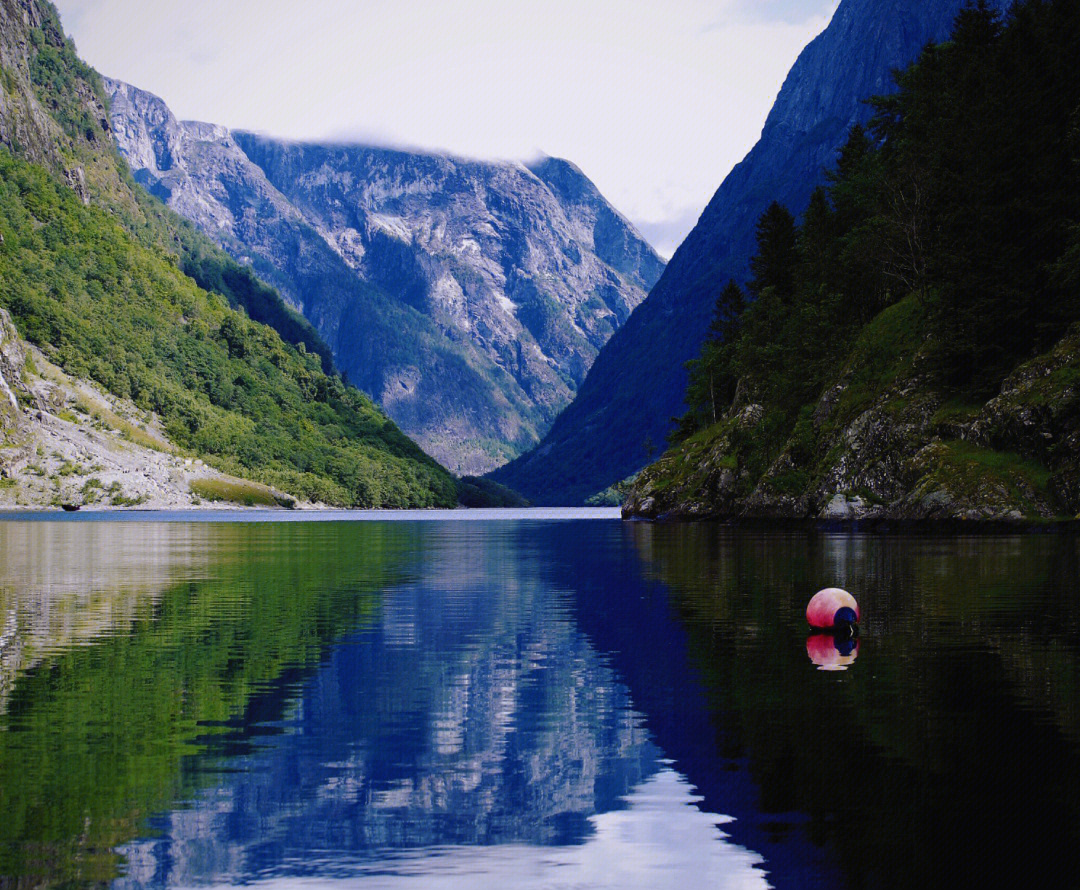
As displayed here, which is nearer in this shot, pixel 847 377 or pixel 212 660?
pixel 212 660

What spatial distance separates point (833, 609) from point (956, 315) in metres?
67.3

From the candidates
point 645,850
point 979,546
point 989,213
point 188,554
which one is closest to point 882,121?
point 989,213

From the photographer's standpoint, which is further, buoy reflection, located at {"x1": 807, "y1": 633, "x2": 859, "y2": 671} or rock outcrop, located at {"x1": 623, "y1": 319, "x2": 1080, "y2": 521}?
rock outcrop, located at {"x1": 623, "y1": 319, "x2": 1080, "y2": 521}

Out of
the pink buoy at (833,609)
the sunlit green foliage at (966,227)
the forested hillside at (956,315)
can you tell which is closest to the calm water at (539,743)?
the pink buoy at (833,609)

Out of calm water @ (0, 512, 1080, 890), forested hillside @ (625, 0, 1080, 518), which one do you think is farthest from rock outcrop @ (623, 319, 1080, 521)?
calm water @ (0, 512, 1080, 890)

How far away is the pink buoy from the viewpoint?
30.3m

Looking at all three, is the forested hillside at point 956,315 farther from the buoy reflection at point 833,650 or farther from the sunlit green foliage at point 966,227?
the buoy reflection at point 833,650

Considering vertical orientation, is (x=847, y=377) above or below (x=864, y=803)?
above

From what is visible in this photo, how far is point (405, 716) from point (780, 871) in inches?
386

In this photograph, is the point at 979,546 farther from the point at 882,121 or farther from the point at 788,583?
the point at 882,121

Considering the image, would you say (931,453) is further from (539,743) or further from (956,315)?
(539,743)

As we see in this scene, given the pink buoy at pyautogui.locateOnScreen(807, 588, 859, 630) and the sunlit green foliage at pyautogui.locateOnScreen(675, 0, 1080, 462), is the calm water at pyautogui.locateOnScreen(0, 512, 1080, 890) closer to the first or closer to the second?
the pink buoy at pyautogui.locateOnScreen(807, 588, 859, 630)

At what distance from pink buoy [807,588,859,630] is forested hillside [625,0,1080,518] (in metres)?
53.7

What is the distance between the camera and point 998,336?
89.3m
